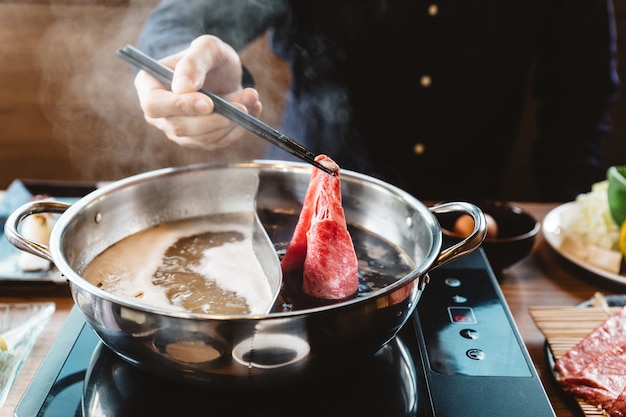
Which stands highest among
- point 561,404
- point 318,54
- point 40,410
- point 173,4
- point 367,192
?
point 173,4

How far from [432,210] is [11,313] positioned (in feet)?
3.77

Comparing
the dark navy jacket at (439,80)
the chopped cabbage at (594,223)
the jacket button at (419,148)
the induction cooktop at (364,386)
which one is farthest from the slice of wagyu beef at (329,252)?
the jacket button at (419,148)

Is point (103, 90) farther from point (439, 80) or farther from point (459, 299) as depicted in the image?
point (459, 299)

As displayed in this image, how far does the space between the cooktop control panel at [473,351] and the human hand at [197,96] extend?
0.74 metres

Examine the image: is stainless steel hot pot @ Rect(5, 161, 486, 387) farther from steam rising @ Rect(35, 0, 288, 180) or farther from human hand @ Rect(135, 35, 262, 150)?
steam rising @ Rect(35, 0, 288, 180)

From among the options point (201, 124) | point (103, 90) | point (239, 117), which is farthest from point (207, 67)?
point (103, 90)

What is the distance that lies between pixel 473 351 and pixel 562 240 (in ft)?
2.82

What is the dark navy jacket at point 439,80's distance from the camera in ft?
8.48

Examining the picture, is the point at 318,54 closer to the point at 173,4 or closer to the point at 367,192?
the point at 173,4

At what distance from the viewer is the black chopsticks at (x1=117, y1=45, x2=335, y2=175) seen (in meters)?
1.35

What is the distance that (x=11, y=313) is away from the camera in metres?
1.53

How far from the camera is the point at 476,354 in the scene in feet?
4.10

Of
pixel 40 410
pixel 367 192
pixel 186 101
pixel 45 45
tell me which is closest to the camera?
pixel 40 410

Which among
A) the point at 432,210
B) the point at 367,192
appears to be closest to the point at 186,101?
the point at 367,192
